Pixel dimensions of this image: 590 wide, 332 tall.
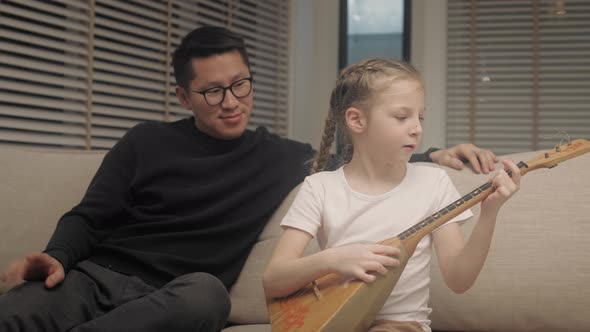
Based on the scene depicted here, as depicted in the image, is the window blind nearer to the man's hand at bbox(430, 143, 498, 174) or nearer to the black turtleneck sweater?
the black turtleneck sweater

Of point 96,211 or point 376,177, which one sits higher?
point 376,177

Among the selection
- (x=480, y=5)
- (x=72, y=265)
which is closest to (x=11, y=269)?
(x=72, y=265)

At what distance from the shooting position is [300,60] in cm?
392

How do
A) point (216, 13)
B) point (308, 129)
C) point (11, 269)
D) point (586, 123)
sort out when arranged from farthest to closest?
point (308, 129)
point (586, 123)
point (216, 13)
point (11, 269)

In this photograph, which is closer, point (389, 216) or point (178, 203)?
point (389, 216)

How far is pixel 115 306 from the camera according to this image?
1.54m

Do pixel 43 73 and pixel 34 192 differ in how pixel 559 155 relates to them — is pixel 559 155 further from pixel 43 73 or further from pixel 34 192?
pixel 43 73

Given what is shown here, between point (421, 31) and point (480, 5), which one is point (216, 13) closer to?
point (421, 31)

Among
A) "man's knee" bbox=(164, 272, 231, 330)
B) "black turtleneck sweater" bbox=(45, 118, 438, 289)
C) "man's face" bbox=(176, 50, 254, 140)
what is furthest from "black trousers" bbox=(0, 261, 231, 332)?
"man's face" bbox=(176, 50, 254, 140)

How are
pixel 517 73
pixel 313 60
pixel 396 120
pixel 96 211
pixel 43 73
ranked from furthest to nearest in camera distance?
pixel 313 60
pixel 517 73
pixel 43 73
pixel 96 211
pixel 396 120

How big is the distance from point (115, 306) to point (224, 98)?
0.63 meters

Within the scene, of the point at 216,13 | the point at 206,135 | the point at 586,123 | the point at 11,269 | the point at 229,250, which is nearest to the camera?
the point at 11,269

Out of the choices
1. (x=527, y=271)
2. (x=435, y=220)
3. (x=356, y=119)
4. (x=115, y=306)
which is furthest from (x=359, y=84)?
(x=115, y=306)

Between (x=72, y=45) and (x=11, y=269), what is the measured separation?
59.6 inches
